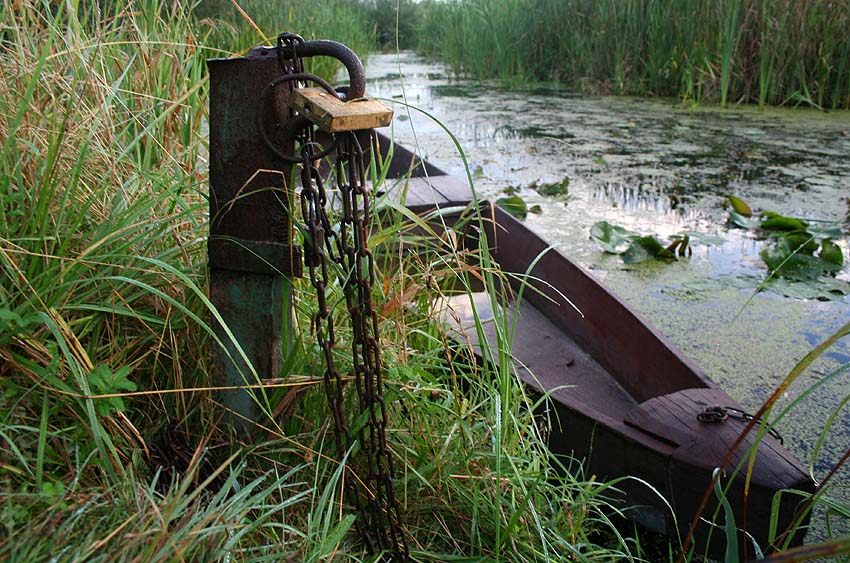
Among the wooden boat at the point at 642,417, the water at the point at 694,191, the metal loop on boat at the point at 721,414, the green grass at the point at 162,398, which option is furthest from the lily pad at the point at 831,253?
the green grass at the point at 162,398

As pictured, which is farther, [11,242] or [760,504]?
[760,504]

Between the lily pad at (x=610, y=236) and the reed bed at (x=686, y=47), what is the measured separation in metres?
3.08

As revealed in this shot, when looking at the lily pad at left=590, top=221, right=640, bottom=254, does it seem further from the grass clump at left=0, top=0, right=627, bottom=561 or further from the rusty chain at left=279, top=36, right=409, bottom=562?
the rusty chain at left=279, top=36, right=409, bottom=562

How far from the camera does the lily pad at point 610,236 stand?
10.5 feet

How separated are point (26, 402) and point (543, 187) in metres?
3.28

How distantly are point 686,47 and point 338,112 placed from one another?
601cm

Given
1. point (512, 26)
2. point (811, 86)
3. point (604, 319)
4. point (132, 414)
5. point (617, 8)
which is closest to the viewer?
point (132, 414)

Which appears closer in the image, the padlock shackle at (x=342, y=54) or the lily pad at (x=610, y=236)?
the padlock shackle at (x=342, y=54)

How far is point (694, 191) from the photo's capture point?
4031 mm

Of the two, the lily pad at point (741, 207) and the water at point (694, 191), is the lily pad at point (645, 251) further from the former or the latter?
the lily pad at point (741, 207)

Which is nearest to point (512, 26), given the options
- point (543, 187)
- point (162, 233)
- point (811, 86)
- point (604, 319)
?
point (811, 86)

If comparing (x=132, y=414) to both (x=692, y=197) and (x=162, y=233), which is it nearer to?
(x=162, y=233)

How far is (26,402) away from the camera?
3.92 ft

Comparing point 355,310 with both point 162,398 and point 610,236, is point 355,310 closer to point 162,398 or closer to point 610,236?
point 162,398
